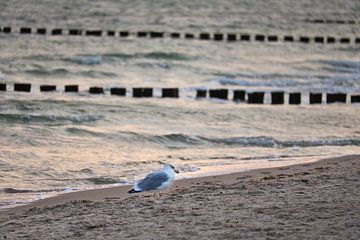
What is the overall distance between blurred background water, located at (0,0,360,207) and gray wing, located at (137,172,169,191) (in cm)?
128

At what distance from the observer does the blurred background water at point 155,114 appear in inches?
428

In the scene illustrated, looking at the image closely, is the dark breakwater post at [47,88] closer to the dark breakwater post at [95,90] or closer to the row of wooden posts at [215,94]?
the row of wooden posts at [215,94]

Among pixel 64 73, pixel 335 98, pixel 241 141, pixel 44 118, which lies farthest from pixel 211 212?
pixel 64 73

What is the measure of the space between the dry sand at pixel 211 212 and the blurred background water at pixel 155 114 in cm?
107

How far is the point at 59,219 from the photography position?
24.6 feet

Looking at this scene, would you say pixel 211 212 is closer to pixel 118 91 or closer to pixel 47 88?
pixel 118 91

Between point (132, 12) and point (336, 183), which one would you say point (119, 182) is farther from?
point (132, 12)

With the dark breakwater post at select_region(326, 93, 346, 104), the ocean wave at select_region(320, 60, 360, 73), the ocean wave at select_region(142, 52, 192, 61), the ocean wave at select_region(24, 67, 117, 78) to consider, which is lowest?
the ocean wave at select_region(320, 60, 360, 73)

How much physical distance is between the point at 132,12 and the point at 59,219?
38861mm

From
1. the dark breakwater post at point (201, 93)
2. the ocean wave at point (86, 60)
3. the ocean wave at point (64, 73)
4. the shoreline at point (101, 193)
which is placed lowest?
the ocean wave at point (86, 60)

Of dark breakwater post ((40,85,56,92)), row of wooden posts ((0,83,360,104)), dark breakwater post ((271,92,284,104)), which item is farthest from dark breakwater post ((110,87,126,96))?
dark breakwater post ((271,92,284,104))

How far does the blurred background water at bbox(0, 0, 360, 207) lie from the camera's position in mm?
10859

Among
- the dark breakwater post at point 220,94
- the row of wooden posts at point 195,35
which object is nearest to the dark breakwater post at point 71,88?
the dark breakwater post at point 220,94

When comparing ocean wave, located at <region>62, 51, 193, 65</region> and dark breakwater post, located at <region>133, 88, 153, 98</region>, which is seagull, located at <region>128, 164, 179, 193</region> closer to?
dark breakwater post, located at <region>133, 88, 153, 98</region>
